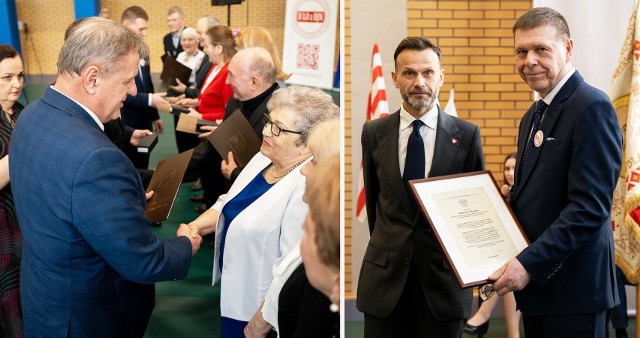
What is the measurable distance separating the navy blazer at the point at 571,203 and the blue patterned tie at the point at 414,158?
1.22ft

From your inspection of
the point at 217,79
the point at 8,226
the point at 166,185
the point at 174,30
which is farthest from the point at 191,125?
the point at 174,30

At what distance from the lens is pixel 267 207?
1.85m

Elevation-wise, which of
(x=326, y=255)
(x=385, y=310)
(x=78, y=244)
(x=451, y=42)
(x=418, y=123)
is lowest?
(x=385, y=310)

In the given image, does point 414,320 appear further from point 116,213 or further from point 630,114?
point 630,114

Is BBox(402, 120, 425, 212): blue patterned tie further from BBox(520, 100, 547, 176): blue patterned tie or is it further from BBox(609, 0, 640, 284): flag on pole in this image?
BBox(609, 0, 640, 284): flag on pole

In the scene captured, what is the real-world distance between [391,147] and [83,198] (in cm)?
81

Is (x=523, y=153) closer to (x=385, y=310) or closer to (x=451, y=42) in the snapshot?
(x=385, y=310)

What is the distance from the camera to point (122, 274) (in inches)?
71.9

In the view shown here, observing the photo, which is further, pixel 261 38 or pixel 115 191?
pixel 261 38

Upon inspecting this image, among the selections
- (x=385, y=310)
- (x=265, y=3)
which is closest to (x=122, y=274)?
(x=385, y=310)

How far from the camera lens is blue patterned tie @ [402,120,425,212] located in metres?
1.74

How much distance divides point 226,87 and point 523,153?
307 cm

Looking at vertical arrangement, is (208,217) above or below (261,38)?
below

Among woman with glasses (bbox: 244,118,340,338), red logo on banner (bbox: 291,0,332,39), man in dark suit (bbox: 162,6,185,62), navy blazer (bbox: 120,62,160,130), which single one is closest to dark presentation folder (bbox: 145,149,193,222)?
woman with glasses (bbox: 244,118,340,338)
